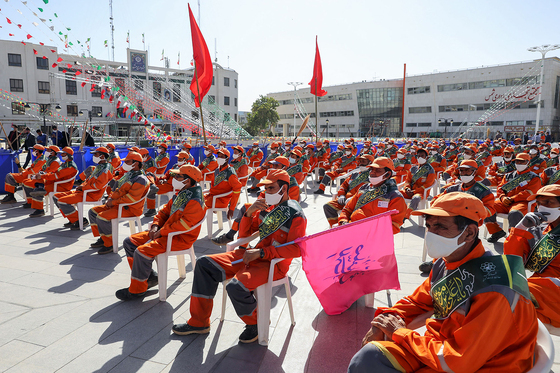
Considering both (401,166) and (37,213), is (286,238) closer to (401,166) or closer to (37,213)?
(37,213)

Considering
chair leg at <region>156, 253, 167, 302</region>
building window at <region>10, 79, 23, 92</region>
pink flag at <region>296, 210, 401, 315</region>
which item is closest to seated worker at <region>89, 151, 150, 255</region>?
chair leg at <region>156, 253, 167, 302</region>

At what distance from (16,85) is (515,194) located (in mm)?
41274

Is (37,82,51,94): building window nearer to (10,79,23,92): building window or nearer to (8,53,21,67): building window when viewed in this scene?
(10,79,23,92): building window

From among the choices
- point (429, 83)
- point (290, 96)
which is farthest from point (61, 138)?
point (290, 96)

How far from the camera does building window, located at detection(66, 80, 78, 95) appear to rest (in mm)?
35328

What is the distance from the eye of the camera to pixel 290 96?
245 feet

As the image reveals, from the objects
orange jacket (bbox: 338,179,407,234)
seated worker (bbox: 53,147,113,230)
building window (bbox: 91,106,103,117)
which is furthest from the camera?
building window (bbox: 91,106,103,117)

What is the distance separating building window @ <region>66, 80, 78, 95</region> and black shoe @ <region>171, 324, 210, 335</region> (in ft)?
129

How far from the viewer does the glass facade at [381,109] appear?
2412 inches

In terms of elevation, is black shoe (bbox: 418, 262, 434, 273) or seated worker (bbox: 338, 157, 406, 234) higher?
seated worker (bbox: 338, 157, 406, 234)

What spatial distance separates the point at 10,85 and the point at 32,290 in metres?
38.3

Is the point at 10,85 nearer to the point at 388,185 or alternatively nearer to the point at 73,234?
the point at 73,234

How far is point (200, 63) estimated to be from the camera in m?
8.54

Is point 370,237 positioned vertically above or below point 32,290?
above
